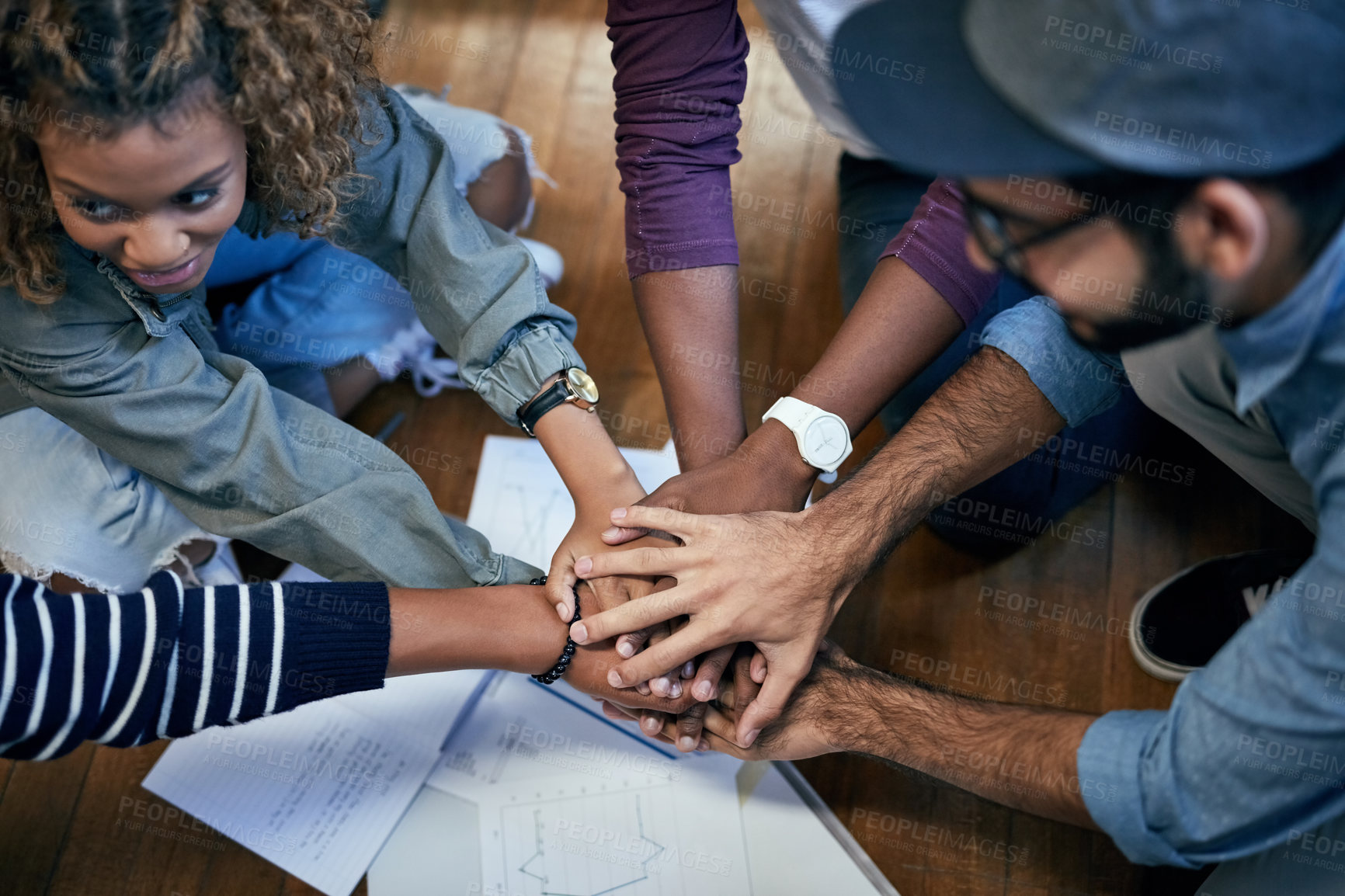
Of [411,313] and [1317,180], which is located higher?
[1317,180]

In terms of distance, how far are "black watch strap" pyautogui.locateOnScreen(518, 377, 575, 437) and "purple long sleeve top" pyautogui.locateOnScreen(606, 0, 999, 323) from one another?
20cm

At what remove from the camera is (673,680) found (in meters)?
0.97

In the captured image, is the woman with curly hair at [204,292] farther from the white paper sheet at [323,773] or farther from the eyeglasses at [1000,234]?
the eyeglasses at [1000,234]

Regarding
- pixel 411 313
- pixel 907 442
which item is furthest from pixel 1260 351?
pixel 411 313

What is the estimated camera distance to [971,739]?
2.91ft

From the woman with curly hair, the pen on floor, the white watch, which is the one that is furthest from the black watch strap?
the pen on floor

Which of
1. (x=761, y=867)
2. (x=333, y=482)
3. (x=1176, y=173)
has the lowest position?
(x=761, y=867)

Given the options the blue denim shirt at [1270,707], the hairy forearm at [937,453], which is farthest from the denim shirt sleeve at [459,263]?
the blue denim shirt at [1270,707]

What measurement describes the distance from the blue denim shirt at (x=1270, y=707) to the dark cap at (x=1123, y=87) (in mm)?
117

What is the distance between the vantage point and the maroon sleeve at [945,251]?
1.08 metres

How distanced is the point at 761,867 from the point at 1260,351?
731mm

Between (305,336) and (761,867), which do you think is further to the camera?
(305,336)

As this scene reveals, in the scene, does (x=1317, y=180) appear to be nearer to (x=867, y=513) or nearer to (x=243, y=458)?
(x=867, y=513)

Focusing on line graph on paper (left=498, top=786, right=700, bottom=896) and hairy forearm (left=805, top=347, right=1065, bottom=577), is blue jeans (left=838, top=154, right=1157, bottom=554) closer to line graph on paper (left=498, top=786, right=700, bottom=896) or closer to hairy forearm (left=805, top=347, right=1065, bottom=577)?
hairy forearm (left=805, top=347, right=1065, bottom=577)
